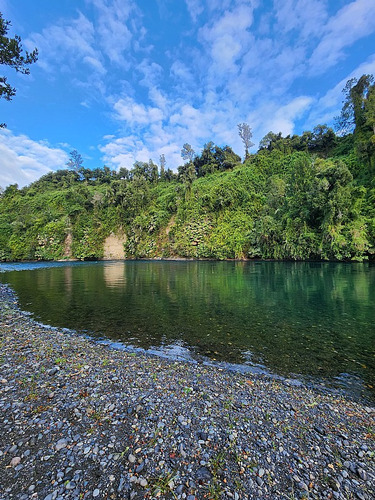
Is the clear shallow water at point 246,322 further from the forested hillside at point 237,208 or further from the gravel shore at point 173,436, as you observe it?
the forested hillside at point 237,208

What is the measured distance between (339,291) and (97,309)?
1608 centimetres

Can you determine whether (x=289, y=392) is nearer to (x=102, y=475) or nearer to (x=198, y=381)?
(x=198, y=381)

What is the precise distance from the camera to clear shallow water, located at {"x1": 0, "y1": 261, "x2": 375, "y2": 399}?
7133 millimetres

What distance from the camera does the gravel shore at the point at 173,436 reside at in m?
2.94

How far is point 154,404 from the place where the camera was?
468cm

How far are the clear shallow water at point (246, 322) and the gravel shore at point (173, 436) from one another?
1.47 metres

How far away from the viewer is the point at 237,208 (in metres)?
59.0

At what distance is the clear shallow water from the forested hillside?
74.6ft

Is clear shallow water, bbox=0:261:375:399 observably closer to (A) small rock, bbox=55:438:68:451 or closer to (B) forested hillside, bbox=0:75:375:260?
(A) small rock, bbox=55:438:68:451

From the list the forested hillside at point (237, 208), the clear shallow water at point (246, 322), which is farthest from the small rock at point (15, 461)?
the forested hillside at point (237, 208)

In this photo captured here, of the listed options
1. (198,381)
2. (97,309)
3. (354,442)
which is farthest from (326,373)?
(97,309)

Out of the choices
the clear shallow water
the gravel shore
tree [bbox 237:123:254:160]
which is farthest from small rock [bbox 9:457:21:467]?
tree [bbox 237:123:254:160]

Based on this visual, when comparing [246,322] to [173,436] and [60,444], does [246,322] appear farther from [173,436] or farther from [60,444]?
[60,444]

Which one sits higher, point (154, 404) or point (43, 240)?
point (43, 240)
